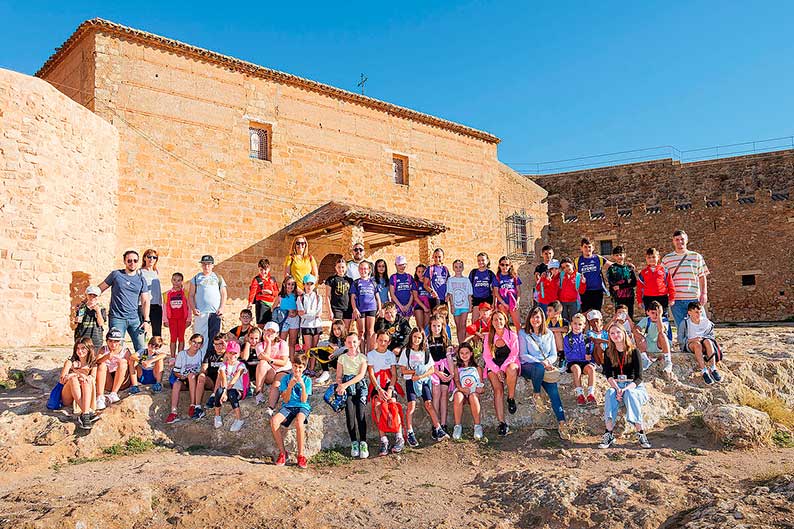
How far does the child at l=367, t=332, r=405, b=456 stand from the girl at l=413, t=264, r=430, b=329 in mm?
1331

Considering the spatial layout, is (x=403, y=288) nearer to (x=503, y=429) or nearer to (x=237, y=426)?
(x=503, y=429)

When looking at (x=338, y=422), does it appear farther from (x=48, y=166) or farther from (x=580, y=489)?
(x=48, y=166)

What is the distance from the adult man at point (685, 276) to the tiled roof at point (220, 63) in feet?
32.0

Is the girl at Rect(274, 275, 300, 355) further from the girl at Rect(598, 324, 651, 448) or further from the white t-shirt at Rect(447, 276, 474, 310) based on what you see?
the girl at Rect(598, 324, 651, 448)

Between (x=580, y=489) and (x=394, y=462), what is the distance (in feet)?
6.28

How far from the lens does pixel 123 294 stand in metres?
6.97

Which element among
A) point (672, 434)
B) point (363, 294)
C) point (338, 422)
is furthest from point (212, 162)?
point (672, 434)

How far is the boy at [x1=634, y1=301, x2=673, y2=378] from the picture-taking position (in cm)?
702

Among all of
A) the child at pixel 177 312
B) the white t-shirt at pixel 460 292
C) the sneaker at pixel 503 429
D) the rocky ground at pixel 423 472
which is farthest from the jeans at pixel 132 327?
the sneaker at pixel 503 429

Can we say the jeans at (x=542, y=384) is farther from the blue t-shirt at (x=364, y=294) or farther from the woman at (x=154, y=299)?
the woman at (x=154, y=299)

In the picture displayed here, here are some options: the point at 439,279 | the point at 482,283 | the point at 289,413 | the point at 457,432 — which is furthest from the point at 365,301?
the point at 457,432

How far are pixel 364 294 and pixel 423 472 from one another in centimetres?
254

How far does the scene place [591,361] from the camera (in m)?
6.73

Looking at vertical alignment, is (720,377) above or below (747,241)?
below
